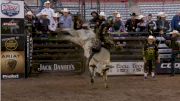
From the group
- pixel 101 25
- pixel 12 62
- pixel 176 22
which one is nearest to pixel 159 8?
pixel 176 22

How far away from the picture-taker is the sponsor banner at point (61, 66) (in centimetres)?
1794

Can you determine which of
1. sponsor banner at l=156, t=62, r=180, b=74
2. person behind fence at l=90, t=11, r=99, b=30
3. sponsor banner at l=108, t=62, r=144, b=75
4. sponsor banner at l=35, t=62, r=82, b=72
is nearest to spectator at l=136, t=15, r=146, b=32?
sponsor banner at l=108, t=62, r=144, b=75

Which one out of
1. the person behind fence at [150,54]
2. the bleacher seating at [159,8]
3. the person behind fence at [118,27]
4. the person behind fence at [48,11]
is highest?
the bleacher seating at [159,8]

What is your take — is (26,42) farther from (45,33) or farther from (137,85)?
(137,85)

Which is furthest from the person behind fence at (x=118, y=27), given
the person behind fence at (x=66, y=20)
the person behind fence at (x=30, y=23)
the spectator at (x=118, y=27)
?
the person behind fence at (x=30, y=23)

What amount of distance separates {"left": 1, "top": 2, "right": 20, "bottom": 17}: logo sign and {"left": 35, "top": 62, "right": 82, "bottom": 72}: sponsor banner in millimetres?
2345

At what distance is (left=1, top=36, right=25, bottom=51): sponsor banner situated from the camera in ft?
55.5

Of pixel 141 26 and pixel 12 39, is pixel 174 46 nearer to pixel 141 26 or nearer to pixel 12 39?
pixel 141 26

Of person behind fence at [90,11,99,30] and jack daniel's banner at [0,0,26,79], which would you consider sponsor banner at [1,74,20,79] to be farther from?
person behind fence at [90,11,99,30]

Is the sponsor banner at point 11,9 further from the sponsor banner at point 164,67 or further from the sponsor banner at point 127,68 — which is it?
the sponsor banner at point 164,67

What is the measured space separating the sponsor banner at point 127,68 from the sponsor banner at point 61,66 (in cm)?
126

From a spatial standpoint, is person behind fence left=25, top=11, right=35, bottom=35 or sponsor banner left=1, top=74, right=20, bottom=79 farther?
person behind fence left=25, top=11, right=35, bottom=35

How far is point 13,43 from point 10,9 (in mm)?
1265

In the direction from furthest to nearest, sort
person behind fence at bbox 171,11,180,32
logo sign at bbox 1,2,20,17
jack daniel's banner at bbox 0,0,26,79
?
person behind fence at bbox 171,11,180,32, jack daniel's banner at bbox 0,0,26,79, logo sign at bbox 1,2,20,17
